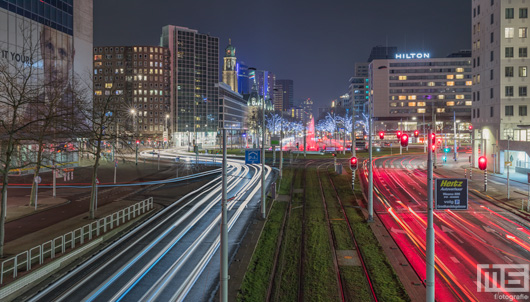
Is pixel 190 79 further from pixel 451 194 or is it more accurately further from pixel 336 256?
pixel 451 194

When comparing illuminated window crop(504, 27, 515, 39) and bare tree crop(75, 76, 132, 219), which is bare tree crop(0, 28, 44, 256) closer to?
bare tree crop(75, 76, 132, 219)

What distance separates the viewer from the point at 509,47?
167 ft

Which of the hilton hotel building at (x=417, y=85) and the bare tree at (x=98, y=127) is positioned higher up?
the hilton hotel building at (x=417, y=85)

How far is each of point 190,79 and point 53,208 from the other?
5222 inches

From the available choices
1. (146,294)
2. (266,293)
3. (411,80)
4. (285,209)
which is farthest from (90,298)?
(411,80)

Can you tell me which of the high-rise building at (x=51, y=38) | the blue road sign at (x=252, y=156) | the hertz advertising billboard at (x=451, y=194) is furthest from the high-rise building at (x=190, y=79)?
the hertz advertising billboard at (x=451, y=194)

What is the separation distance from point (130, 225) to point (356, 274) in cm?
1499

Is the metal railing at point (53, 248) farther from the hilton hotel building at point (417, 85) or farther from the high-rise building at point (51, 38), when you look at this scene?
the hilton hotel building at point (417, 85)

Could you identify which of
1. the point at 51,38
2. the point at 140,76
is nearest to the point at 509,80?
the point at 51,38

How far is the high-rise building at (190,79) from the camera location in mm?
152000

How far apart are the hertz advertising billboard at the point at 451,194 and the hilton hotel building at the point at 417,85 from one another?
143714 mm

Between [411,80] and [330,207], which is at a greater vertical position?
[411,80]

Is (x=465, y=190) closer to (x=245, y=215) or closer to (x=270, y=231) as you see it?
(x=270, y=231)

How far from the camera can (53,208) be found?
2869 centimetres
